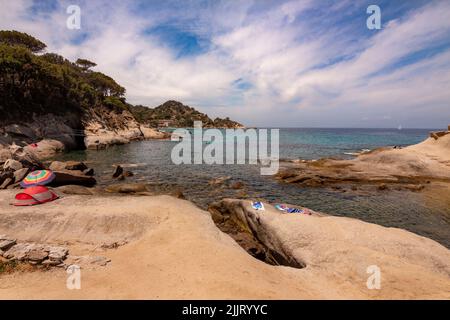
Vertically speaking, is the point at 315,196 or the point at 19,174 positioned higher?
the point at 19,174

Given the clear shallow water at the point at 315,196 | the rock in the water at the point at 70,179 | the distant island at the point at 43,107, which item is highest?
the distant island at the point at 43,107

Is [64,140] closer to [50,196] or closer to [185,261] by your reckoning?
[50,196]

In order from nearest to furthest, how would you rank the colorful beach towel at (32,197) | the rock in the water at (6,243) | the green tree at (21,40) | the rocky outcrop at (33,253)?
the rocky outcrop at (33,253), the rock in the water at (6,243), the colorful beach towel at (32,197), the green tree at (21,40)

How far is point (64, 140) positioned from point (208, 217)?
49.3m

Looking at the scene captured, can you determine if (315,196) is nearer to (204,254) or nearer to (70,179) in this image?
(204,254)

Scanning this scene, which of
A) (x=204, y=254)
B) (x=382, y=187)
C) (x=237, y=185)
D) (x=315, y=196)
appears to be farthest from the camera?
(x=237, y=185)

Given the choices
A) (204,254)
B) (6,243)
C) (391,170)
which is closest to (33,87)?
(6,243)

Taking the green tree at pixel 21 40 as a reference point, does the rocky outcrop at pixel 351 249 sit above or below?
below

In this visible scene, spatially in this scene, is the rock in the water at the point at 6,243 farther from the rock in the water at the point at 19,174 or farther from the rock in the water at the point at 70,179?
the rock in the water at the point at 19,174

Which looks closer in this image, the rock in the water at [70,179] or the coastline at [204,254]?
the coastline at [204,254]

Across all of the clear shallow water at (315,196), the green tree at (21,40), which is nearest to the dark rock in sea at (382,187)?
the clear shallow water at (315,196)

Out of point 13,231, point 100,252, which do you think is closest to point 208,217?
point 100,252

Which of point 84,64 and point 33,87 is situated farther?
point 84,64
